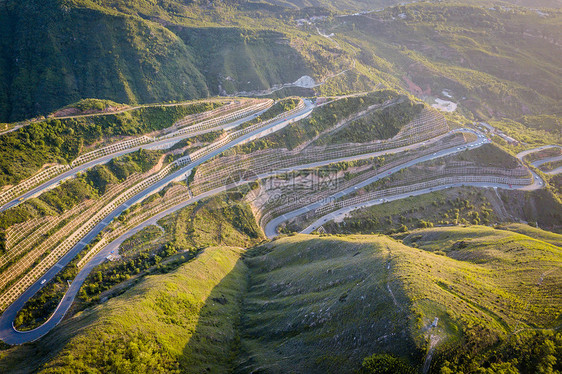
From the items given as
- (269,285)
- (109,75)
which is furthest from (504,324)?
(109,75)

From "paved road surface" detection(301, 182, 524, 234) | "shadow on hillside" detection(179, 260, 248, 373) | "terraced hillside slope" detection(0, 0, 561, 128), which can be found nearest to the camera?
"shadow on hillside" detection(179, 260, 248, 373)

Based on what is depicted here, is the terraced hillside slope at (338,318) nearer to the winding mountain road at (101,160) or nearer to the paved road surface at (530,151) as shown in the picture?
the winding mountain road at (101,160)

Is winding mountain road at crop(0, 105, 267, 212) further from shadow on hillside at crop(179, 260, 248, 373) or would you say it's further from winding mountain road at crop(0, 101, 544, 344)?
shadow on hillside at crop(179, 260, 248, 373)

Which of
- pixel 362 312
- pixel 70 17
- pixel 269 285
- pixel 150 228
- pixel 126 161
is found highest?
pixel 70 17

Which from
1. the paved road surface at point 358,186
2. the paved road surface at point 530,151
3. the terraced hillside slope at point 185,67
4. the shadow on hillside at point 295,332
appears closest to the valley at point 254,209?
the shadow on hillside at point 295,332

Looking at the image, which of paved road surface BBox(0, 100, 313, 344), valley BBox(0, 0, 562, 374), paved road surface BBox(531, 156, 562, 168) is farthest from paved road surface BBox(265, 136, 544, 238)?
paved road surface BBox(0, 100, 313, 344)

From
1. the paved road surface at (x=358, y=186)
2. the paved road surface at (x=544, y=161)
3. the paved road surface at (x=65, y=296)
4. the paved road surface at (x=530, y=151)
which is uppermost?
the paved road surface at (x=65, y=296)

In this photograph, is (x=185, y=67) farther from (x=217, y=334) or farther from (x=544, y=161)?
(x=544, y=161)

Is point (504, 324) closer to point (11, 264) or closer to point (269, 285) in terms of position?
point (269, 285)

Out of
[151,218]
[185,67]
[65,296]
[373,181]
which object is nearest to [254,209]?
[151,218]
